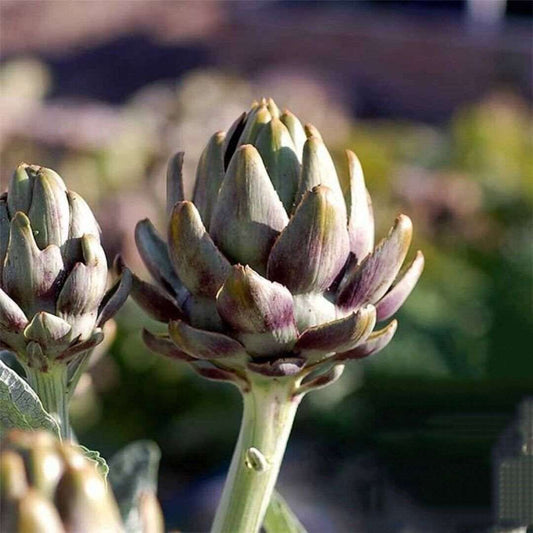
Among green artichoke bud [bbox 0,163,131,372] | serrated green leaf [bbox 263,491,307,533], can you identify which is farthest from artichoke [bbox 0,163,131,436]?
serrated green leaf [bbox 263,491,307,533]

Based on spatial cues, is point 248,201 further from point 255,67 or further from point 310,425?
point 255,67

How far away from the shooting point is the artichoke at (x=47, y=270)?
454 mm

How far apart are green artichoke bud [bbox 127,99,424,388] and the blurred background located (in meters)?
0.24

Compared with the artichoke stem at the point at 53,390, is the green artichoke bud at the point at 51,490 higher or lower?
higher

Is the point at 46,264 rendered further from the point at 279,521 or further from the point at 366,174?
the point at 366,174

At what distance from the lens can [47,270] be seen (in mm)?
456

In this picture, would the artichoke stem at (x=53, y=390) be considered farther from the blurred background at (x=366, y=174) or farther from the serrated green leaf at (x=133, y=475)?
the blurred background at (x=366, y=174)

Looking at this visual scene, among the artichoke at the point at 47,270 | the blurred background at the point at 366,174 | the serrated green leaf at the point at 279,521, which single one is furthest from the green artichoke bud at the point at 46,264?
the blurred background at the point at 366,174

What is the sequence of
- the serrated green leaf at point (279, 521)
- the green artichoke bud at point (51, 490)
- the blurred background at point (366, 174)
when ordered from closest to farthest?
1. the green artichoke bud at point (51, 490)
2. the serrated green leaf at point (279, 521)
3. the blurred background at point (366, 174)

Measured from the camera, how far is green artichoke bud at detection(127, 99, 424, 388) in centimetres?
47

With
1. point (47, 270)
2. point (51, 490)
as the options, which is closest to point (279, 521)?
point (47, 270)

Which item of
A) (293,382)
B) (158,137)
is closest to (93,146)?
(158,137)

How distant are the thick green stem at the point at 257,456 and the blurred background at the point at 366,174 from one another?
0.21 m

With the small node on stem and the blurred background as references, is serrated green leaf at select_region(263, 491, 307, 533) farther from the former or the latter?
the blurred background
